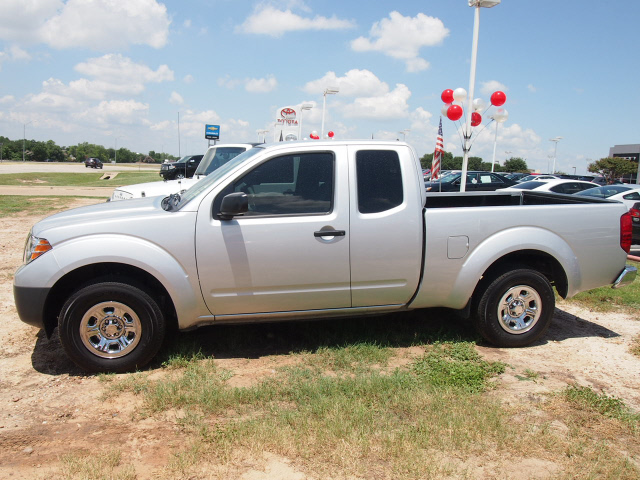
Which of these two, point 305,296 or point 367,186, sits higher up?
point 367,186

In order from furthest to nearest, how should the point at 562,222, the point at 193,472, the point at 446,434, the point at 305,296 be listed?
the point at 562,222 → the point at 305,296 → the point at 446,434 → the point at 193,472

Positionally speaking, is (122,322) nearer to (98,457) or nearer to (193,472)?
(98,457)

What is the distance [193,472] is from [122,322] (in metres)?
1.69

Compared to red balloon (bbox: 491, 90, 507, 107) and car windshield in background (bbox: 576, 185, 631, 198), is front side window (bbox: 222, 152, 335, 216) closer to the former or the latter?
car windshield in background (bbox: 576, 185, 631, 198)

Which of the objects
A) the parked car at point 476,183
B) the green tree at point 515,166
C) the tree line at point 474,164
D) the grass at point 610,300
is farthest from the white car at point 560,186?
the green tree at point 515,166

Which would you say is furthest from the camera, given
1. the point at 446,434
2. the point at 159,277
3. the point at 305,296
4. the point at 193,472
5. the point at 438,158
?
the point at 438,158

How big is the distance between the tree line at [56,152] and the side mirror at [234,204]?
96.9 meters

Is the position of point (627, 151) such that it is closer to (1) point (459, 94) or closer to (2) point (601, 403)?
(1) point (459, 94)

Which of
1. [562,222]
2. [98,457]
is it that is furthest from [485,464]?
[562,222]

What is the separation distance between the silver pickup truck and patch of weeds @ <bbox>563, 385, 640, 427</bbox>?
40.5 inches

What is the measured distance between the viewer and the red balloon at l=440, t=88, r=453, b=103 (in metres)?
16.8

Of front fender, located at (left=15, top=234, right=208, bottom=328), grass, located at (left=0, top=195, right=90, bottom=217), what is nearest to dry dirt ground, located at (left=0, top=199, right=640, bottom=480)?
front fender, located at (left=15, top=234, right=208, bottom=328)

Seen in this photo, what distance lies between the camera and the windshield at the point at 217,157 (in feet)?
37.1

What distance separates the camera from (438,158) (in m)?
16.4
